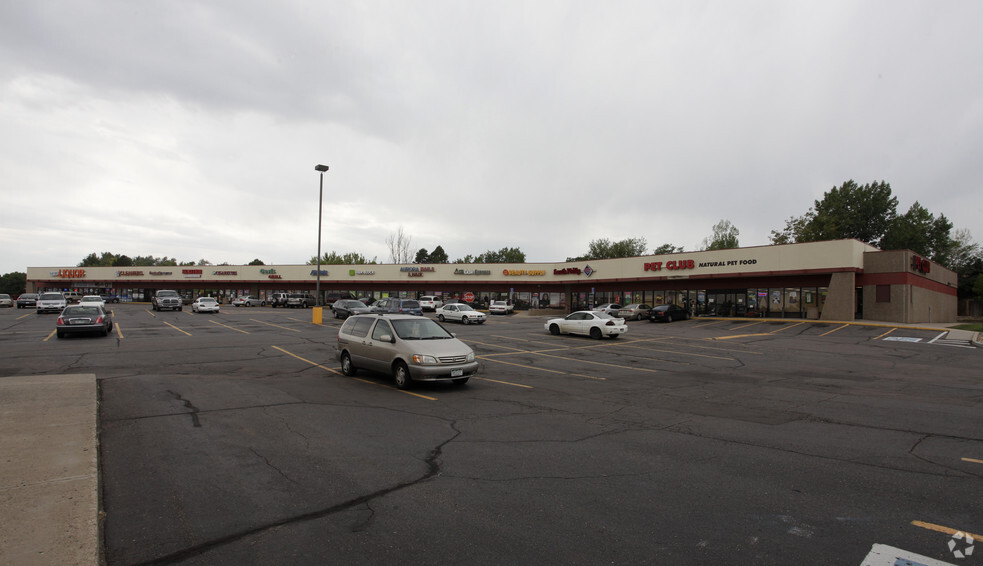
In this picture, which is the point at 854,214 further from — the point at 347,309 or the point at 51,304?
the point at 51,304

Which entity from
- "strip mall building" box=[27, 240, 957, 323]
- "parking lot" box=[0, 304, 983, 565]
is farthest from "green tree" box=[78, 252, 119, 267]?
"parking lot" box=[0, 304, 983, 565]

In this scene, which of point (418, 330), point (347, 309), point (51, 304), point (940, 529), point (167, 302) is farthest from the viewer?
point (167, 302)

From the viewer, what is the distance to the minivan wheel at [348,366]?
12156 millimetres

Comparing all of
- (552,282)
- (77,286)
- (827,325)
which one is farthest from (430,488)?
(77,286)

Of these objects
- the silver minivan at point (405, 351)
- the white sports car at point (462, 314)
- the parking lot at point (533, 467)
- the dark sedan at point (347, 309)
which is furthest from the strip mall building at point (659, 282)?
the silver minivan at point (405, 351)

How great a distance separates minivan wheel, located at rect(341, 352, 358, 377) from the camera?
1216cm

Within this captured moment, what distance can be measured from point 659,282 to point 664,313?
28.4 ft

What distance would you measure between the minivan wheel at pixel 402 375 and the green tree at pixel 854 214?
67.9m

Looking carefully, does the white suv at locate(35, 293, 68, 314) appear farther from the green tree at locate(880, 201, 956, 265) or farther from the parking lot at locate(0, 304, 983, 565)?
the green tree at locate(880, 201, 956, 265)

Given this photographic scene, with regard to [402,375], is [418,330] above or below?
above

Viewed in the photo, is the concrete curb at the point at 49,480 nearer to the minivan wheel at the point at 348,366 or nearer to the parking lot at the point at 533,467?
the parking lot at the point at 533,467

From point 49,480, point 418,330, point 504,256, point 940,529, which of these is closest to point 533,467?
point 940,529

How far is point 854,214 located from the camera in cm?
6469

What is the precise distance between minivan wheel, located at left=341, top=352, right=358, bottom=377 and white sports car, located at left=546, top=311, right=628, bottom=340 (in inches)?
577
